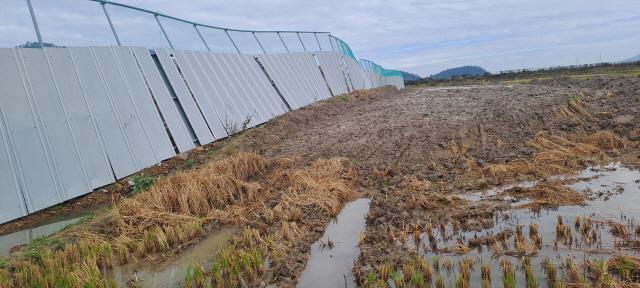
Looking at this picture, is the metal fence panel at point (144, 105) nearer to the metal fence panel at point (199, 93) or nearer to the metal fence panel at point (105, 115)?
the metal fence panel at point (105, 115)

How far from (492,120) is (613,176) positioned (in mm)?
4999

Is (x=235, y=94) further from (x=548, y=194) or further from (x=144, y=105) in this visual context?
(x=548, y=194)

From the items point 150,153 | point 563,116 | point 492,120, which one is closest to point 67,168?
point 150,153

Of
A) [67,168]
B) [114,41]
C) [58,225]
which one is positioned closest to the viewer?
[58,225]

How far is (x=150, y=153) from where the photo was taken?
9.28 meters

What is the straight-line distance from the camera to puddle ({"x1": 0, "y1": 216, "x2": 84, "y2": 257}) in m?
6.04

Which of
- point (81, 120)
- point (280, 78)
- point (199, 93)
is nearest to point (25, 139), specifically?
A: point (81, 120)

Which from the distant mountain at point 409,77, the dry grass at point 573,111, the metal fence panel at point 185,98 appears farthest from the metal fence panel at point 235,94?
the distant mountain at point 409,77

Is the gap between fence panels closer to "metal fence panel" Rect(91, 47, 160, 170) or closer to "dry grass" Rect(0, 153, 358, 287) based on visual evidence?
"metal fence panel" Rect(91, 47, 160, 170)

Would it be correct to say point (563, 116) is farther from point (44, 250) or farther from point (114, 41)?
point (44, 250)

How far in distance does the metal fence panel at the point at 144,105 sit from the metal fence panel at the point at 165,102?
0.64ft

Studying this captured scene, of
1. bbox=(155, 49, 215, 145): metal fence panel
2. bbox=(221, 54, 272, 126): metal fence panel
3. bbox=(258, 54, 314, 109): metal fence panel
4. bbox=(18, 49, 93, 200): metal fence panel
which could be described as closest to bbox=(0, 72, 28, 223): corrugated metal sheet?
bbox=(18, 49, 93, 200): metal fence panel

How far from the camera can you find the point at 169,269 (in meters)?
5.38

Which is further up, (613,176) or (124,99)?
(124,99)
